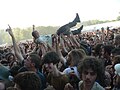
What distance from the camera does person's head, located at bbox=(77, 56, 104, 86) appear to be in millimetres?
3971

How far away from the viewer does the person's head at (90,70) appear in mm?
3971

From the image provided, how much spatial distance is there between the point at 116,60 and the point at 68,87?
1075mm

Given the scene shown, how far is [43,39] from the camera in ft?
23.6

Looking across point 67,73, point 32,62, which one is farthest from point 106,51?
point 32,62

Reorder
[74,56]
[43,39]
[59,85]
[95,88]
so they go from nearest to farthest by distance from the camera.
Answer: [95,88], [59,85], [74,56], [43,39]

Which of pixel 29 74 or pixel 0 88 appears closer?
pixel 29 74

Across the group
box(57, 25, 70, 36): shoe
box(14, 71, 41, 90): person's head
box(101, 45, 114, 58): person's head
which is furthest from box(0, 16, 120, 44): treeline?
box(14, 71, 41, 90): person's head

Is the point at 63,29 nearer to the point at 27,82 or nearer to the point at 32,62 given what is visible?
the point at 32,62

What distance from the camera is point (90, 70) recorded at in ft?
13.1

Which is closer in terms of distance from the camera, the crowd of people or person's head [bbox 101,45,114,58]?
the crowd of people

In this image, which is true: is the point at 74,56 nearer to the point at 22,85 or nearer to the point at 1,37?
the point at 22,85

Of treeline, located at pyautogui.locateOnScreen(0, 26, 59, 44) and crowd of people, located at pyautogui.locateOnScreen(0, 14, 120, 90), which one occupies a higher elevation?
crowd of people, located at pyautogui.locateOnScreen(0, 14, 120, 90)

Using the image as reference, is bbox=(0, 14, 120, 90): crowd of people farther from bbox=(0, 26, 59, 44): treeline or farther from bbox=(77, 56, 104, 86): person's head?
bbox=(0, 26, 59, 44): treeline

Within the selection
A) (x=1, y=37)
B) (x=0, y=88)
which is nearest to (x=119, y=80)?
(x=0, y=88)
